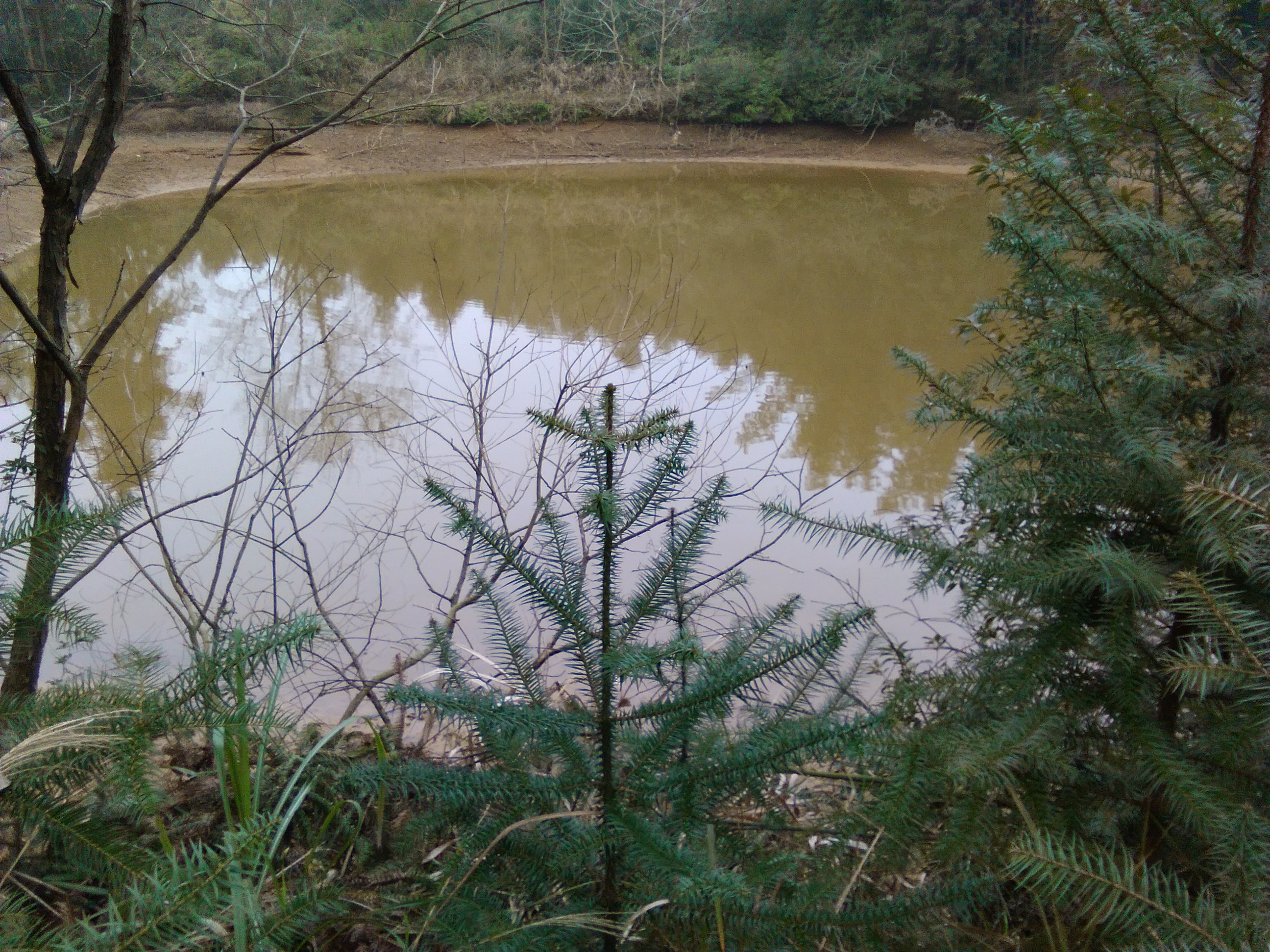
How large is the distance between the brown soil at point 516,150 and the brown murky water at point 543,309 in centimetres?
125

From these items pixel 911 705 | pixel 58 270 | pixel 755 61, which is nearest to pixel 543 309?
pixel 58 270

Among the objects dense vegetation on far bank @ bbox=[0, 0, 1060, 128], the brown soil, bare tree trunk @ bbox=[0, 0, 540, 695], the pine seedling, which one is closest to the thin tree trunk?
the pine seedling

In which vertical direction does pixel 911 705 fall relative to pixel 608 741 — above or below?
below

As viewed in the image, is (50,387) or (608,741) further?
(50,387)

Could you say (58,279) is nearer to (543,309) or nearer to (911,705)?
(911,705)

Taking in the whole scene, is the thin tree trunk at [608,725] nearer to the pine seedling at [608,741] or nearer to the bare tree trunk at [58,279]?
the pine seedling at [608,741]

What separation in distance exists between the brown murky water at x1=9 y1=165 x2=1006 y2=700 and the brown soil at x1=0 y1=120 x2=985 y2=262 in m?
1.25

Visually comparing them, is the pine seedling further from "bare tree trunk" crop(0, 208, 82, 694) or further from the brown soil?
the brown soil

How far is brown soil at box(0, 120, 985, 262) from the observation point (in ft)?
53.0

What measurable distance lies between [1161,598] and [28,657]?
1.85m

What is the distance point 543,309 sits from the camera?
7461mm

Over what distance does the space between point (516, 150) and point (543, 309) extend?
44.8ft

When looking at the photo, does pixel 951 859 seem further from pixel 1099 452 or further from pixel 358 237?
pixel 358 237

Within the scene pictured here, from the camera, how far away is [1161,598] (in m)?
1.22
